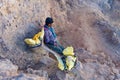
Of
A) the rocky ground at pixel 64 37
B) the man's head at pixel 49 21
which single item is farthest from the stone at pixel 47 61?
the man's head at pixel 49 21

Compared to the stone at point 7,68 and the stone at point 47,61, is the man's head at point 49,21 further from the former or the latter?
the stone at point 7,68

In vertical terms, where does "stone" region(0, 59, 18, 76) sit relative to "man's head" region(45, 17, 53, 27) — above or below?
below

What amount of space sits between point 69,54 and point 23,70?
91cm

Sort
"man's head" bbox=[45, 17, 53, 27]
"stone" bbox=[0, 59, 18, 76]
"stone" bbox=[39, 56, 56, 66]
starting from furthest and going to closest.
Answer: "man's head" bbox=[45, 17, 53, 27] < "stone" bbox=[39, 56, 56, 66] < "stone" bbox=[0, 59, 18, 76]

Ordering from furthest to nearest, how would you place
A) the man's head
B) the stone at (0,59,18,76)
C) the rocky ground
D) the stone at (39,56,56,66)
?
the man's head → the stone at (39,56,56,66) → the rocky ground → the stone at (0,59,18,76)

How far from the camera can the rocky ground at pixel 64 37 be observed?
5184 mm

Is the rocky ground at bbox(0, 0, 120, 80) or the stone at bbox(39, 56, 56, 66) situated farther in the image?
the stone at bbox(39, 56, 56, 66)

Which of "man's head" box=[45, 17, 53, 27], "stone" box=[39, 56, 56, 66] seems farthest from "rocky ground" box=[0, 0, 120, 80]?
"man's head" box=[45, 17, 53, 27]

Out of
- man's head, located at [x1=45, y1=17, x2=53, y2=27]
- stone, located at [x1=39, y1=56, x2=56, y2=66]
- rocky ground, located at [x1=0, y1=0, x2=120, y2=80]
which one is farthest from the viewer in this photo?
man's head, located at [x1=45, y1=17, x2=53, y2=27]

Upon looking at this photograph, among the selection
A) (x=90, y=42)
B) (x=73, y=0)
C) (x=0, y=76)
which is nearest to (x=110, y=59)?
→ (x=90, y=42)

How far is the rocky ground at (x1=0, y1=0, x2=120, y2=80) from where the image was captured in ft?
17.0

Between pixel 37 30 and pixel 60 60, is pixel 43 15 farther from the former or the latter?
pixel 60 60

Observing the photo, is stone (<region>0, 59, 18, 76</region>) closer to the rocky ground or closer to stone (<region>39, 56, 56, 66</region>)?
the rocky ground

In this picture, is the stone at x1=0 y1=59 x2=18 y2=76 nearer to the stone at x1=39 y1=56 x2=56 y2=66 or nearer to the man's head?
the stone at x1=39 y1=56 x2=56 y2=66
